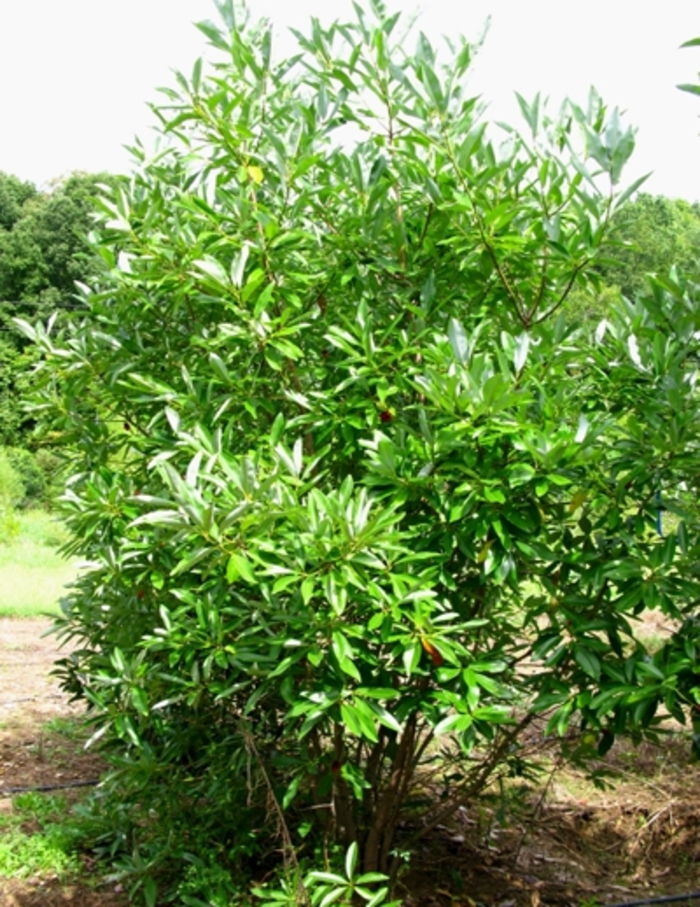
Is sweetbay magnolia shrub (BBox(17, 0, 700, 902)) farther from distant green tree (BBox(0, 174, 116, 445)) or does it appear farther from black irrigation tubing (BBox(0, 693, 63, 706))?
distant green tree (BBox(0, 174, 116, 445))

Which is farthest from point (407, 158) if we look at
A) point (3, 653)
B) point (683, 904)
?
point (3, 653)

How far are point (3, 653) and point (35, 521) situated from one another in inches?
413

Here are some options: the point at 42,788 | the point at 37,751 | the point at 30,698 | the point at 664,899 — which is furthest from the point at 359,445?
the point at 30,698

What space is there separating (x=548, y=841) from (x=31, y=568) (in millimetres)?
9919

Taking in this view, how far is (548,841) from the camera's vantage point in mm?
4125

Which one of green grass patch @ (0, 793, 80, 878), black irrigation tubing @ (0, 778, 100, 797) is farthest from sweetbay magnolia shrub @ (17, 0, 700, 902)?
black irrigation tubing @ (0, 778, 100, 797)

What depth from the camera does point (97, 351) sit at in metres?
3.11

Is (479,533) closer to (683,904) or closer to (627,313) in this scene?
(627,313)

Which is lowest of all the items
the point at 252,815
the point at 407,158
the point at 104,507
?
the point at 252,815

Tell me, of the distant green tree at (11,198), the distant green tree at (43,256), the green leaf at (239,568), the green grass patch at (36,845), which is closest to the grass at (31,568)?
the green grass patch at (36,845)

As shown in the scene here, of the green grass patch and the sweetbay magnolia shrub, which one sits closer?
the sweetbay magnolia shrub

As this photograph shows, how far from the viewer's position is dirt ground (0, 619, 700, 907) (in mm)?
3523

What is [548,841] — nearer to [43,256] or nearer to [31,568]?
[31,568]

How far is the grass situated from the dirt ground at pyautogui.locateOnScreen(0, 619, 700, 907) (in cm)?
330
